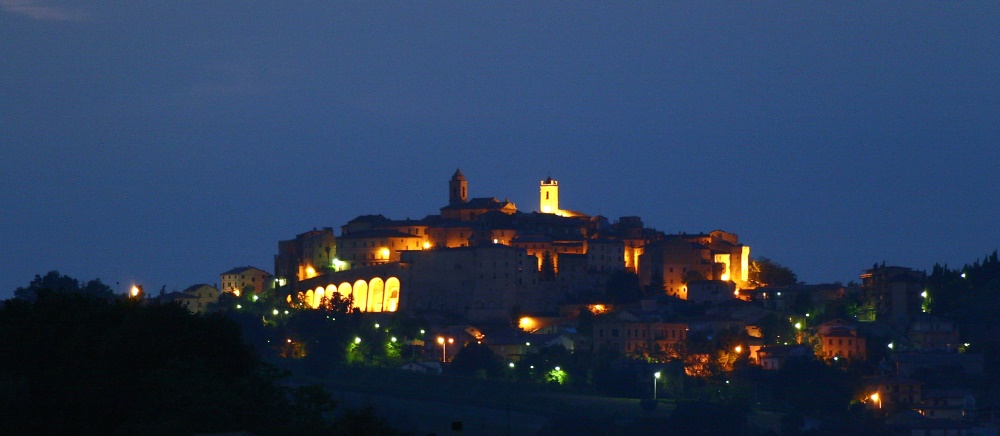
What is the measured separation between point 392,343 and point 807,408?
47.3 feet

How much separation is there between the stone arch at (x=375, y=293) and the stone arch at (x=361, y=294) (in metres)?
0.17

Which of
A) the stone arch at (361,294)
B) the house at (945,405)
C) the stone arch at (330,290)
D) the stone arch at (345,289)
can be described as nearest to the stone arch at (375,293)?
the stone arch at (361,294)

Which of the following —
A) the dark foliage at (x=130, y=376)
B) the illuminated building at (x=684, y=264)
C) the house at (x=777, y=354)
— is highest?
the illuminated building at (x=684, y=264)

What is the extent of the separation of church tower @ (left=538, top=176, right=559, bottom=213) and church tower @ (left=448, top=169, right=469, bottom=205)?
357cm

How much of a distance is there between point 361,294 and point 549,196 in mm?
16863

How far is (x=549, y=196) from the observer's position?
9081cm

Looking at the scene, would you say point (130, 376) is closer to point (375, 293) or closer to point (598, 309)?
point (598, 309)

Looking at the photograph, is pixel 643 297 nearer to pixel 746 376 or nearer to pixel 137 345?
pixel 746 376

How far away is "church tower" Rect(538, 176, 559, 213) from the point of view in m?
90.2

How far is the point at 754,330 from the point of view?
7181cm

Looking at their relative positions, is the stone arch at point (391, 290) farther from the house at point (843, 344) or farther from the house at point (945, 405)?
the house at point (945, 405)

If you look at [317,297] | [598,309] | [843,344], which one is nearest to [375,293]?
[317,297]

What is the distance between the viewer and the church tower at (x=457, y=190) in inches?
3465

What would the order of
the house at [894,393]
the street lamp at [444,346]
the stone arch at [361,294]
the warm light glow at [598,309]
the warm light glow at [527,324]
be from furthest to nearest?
1. the stone arch at [361,294]
2. the warm light glow at [598,309]
3. the warm light glow at [527,324]
4. the street lamp at [444,346]
5. the house at [894,393]
